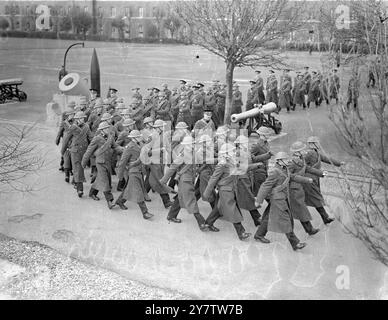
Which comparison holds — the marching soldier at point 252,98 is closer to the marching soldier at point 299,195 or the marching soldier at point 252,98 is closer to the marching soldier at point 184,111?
the marching soldier at point 184,111

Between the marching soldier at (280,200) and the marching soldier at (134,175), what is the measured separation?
7.37ft

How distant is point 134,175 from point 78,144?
1901 millimetres

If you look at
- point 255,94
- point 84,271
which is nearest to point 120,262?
point 84,271

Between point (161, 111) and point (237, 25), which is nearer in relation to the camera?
point (237, 25)

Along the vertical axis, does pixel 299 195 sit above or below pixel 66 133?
below

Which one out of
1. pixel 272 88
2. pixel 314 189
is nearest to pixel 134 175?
pixel 314 189

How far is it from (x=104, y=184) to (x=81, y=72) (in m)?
28.0

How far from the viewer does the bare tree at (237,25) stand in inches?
574

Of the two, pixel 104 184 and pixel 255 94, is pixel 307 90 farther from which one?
pixel 104 184

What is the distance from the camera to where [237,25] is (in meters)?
14.6

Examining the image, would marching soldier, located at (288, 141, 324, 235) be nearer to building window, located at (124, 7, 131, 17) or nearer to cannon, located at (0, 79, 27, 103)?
cannon, located at (0, 79, 27, 103)

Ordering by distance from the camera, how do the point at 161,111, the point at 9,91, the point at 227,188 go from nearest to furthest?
the point at 227,188, the point at 161,111, the point at 9,91

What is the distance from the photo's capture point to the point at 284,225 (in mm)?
8297

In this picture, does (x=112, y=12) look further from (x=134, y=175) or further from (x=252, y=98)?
(x=134, y=175)
